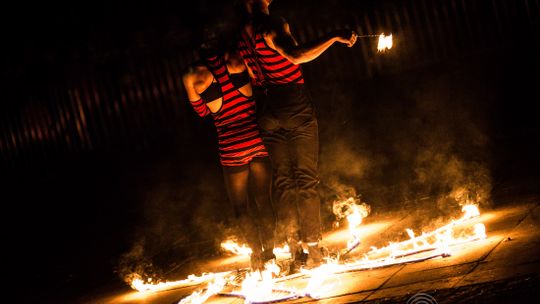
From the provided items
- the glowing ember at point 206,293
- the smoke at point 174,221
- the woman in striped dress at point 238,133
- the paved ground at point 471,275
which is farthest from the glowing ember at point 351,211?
the glowing ember at point 206,293

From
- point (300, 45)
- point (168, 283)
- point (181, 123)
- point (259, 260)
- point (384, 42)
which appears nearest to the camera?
point (300, 45)

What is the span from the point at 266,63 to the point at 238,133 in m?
0.68

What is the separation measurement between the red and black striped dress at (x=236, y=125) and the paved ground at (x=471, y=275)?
117cm

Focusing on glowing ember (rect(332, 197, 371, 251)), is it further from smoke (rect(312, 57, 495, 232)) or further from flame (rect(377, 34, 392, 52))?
flame (rect(377, 34, 392, 52))

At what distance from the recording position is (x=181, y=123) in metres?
10.2

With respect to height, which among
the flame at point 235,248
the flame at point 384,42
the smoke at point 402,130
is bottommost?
the flame at point 235,248

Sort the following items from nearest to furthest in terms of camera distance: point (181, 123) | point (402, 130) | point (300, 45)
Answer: point (300, 45), point (402, 130), point (181, 123)

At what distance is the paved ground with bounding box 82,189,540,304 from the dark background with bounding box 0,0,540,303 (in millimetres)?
1049

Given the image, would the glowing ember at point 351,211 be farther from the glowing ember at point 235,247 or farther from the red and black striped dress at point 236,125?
the red and black striped dress at point 236,125

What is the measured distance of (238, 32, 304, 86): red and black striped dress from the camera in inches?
189

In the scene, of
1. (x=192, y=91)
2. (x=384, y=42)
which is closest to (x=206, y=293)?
(x=192, y=91)

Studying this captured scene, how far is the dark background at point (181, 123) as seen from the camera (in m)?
7.80

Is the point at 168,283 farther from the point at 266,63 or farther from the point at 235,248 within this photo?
the point at 266,63

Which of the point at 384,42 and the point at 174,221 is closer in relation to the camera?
the point at 384,42
